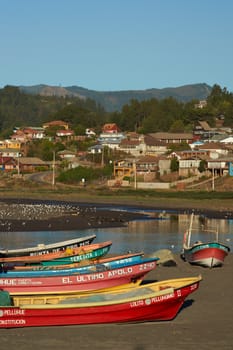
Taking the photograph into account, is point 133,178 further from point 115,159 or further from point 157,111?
point 157,111

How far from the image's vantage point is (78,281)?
2373 centimetres

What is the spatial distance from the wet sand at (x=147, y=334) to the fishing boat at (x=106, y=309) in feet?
0.67

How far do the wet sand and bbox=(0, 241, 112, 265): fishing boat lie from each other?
283 inches

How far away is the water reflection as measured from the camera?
136 feet

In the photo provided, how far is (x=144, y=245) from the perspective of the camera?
4200 centimetres

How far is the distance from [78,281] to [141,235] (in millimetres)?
24161

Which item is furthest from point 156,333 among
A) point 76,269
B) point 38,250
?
point 38,250

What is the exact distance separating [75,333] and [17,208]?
163 ft

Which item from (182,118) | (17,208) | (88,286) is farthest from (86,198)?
(182,118)

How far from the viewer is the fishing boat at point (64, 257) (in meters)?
29.5

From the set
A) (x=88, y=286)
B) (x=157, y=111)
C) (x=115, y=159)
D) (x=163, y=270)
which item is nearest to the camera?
(x=88, y=286)

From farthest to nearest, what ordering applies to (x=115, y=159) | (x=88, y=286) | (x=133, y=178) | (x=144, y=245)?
(x=115, y=159)
(x=133, y=178)
(x=144, y=245)
(x=88, y=286)

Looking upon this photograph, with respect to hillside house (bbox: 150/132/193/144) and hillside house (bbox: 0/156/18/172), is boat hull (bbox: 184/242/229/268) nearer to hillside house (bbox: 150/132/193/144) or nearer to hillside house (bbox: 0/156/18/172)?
hillside house (bbox: 0/156/18/172)

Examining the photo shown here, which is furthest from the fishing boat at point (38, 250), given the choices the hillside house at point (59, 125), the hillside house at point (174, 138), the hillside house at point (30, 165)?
the hillside house at point (59, 125)
